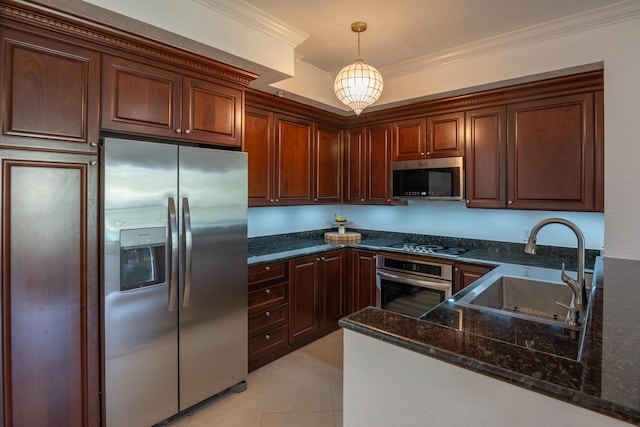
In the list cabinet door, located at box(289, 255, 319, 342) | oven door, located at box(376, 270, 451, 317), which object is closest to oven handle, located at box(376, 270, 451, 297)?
oven door, located at box(376, 270, 451, 317)

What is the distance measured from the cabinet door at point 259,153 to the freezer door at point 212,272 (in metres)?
0.61

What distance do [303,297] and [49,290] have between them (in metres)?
1.96

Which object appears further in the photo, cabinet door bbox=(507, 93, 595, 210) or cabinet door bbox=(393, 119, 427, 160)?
cabinet door bbox=(393, 119, 427, 160)

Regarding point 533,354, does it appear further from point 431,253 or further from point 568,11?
point 568,11

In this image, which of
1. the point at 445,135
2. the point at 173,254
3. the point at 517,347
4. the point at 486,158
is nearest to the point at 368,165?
the point at 445,135

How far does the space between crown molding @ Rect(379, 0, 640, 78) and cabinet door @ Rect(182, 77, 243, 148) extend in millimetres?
1719

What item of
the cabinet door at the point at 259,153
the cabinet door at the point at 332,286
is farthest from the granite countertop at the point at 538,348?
the cabinet door at the point at 259,153

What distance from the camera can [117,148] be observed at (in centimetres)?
182

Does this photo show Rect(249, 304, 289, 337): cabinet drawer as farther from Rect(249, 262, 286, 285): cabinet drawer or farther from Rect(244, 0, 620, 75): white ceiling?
Rect(244, 0, 620, 75): white ceiling

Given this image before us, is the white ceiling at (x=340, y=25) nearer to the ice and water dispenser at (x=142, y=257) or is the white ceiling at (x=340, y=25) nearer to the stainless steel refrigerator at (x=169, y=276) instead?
the stainless steel refrigerator at (x=169, y=276)

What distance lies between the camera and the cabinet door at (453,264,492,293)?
2789 millimetres

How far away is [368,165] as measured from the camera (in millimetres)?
3826

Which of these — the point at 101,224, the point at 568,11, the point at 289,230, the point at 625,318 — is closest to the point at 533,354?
the point at 625,318

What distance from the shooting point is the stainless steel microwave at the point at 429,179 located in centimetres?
317
